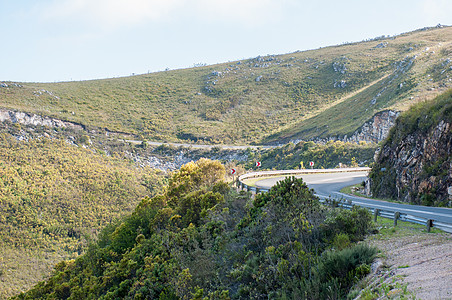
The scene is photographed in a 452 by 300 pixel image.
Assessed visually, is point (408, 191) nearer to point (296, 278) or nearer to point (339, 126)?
point (296, 278)

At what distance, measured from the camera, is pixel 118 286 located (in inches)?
501

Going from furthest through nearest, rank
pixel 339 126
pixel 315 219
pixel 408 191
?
1. pixel 339 126
2. pixel 408 191
3. pixel 315 219

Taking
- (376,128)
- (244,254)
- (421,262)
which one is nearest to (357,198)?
(244,254)

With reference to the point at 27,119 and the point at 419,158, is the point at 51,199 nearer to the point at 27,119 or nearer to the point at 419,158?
the point at 27,119

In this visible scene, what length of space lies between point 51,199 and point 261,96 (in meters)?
55.6

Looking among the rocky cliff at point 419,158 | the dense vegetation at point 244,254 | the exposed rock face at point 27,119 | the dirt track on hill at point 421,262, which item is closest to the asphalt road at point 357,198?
the rocky cliff at point 419,158

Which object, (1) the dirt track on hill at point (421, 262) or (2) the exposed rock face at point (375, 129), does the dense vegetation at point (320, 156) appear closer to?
(2) the exposed rock face at point (375, 129)

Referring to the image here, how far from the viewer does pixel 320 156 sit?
3778cm

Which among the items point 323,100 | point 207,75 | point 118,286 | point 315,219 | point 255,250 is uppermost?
point 207,75

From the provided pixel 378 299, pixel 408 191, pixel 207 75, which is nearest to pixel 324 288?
pixel 378 299

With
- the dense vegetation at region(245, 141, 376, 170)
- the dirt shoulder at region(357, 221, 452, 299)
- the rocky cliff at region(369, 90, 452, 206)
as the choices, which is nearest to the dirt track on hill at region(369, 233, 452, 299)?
the dirt shoulder at region(357, 221, 452, 299)

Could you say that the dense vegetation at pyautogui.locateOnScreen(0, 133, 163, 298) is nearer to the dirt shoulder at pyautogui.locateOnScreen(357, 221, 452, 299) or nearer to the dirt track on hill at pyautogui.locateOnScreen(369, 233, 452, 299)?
the dirt shoulder at pyautogui.locateOnScreen(357, 221, 452, 299)

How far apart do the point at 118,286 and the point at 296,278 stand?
349 inches

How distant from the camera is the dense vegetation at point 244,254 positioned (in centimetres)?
629
